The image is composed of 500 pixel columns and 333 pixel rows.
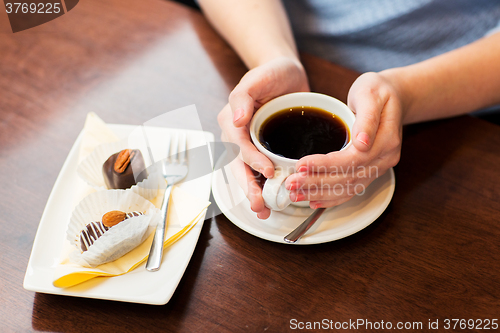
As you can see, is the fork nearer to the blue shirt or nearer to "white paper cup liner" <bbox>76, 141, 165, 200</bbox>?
"white paper cup liner" <bbox>76, 141, 165, 200</bbox>

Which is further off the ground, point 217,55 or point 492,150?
point 217,55

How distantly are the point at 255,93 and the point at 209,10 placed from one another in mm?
435

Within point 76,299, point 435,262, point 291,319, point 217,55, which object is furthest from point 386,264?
point 217,55

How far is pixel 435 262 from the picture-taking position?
61 centimetres

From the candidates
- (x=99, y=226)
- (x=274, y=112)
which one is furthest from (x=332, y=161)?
(x=99, y=226)

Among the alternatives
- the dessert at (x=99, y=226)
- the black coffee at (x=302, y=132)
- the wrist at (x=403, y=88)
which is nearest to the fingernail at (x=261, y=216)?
the black coffee at (x=302, y=132)

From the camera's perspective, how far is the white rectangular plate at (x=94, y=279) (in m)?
0.55

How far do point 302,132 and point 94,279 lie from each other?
0.41 metres

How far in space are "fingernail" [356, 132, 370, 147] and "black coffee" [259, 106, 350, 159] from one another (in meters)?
0.06

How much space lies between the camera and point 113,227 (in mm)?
596

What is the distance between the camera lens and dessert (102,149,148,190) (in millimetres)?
687

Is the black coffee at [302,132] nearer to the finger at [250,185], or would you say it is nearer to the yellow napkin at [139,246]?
the finger at [250,185]

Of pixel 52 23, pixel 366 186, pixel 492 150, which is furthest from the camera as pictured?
pixel 52 23

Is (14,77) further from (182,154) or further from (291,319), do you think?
(291,319)
